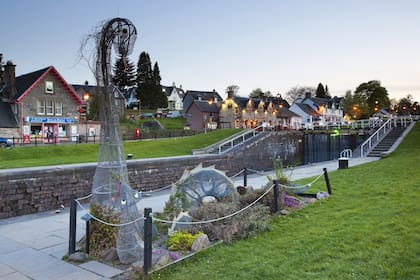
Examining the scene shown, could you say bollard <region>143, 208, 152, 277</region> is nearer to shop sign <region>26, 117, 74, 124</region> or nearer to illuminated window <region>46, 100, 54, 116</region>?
shop sign <region>26, 117, 74, 124</region>

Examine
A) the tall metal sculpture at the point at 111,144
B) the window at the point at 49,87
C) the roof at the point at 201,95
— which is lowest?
the tall metal sculpture at the point at 111,144

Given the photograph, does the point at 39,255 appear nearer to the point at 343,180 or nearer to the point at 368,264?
the point at 368,264

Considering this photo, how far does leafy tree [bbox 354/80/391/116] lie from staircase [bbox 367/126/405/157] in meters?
55.8

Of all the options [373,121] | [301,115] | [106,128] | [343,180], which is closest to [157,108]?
[301,115]

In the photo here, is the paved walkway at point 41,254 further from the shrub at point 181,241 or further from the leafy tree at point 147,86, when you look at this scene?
the leafy tree at point 147,86

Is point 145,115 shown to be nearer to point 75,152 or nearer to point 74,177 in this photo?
point 75,152

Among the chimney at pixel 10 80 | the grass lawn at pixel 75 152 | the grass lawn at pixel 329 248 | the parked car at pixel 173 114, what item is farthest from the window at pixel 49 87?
the parked car at pixel 173 114

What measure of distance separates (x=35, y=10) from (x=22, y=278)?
1545cm

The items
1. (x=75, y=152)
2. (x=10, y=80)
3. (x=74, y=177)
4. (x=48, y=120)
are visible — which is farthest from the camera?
(x=48, y=120)

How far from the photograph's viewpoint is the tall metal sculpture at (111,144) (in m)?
6.30

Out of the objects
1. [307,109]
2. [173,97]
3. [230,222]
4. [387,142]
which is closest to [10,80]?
[230,222]

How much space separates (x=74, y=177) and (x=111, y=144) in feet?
25.5

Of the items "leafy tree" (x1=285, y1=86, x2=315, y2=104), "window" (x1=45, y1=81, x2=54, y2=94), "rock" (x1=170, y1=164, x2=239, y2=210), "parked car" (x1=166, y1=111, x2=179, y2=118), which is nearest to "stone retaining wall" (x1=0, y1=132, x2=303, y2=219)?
"rock" (x1=170, y1=164, x2=239, y2=210)

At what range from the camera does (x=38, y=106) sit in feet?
111
